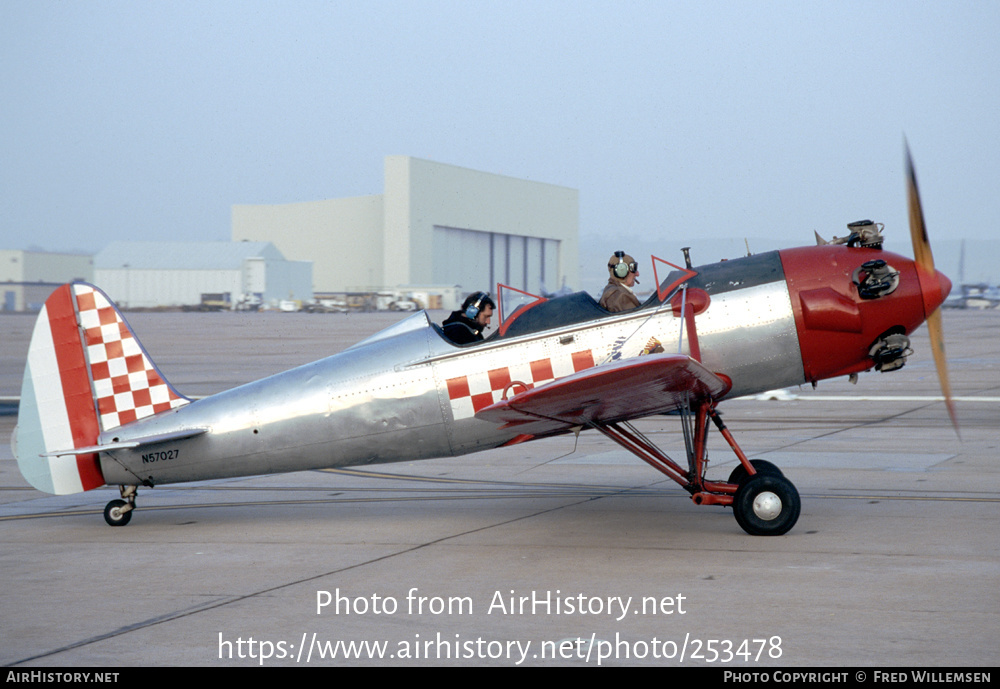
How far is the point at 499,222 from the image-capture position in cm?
10950

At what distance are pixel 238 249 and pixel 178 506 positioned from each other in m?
95.8

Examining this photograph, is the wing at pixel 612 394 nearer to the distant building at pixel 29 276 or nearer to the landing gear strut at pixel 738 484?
the landing gear strut at pixel 738 484

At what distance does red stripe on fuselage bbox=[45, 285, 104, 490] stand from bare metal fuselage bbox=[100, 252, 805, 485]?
0.17 meters

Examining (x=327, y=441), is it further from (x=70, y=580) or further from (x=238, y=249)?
(x=238, y=249)

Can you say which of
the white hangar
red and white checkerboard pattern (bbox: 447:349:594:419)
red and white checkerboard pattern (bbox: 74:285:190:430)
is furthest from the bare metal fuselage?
the white hangar

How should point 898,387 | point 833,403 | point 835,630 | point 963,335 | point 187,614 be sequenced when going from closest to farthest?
point 835,630, point 187,614, point 833,403, point 898,387, point 963,335

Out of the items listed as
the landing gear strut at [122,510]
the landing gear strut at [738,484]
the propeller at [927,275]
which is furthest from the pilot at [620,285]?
the landing gear strut at [122,510]

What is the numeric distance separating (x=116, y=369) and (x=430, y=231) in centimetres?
9262

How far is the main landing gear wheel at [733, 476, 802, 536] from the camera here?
767 cm

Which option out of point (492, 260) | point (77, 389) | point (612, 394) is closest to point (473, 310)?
point (612, 394)

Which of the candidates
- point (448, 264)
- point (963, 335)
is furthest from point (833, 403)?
point (448, 264)

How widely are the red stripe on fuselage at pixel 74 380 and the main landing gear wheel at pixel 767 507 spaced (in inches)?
221

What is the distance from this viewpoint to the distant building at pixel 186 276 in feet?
327

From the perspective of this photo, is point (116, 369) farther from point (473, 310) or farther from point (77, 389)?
point (473, 310)
